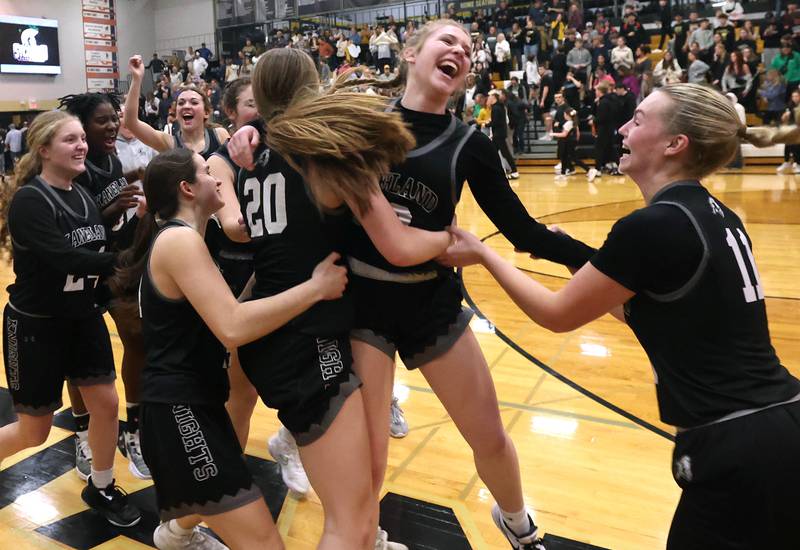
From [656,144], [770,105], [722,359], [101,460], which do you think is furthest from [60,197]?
[770,105]

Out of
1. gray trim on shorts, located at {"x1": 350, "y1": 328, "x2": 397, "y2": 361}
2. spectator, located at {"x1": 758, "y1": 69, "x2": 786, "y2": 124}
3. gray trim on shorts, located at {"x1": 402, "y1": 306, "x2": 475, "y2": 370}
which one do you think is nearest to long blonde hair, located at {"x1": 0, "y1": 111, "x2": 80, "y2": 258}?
gray trim on shorts, located at {"x1": 350, "y1": 328, "x2": 397, "y2": 361}

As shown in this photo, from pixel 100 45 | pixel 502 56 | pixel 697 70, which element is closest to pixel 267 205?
pixel 697 70

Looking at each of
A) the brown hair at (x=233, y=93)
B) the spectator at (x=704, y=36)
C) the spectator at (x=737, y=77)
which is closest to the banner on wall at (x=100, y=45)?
the spectator at (x=704, y=36)

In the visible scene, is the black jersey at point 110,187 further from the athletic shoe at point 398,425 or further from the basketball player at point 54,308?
the athletic shoe at point 398,425

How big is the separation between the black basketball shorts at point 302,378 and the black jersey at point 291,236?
0.17 ft

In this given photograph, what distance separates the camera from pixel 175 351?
213 centimetres

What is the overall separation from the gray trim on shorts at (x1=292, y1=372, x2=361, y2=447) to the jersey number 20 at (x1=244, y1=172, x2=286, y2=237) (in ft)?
1.61

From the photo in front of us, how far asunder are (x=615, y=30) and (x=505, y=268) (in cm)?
1699

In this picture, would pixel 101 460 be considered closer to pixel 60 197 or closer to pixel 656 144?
pixel 60 197

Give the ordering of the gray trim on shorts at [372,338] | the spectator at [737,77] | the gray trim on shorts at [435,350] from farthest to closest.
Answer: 1. the spectator at [737,77]
2. the gray trim on shorts at [435,350]
3. the gray trim on shorts at [372,338]

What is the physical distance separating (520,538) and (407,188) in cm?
139

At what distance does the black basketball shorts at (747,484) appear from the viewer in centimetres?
156

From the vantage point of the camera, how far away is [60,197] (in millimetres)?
3002

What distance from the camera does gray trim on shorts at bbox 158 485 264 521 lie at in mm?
2041
